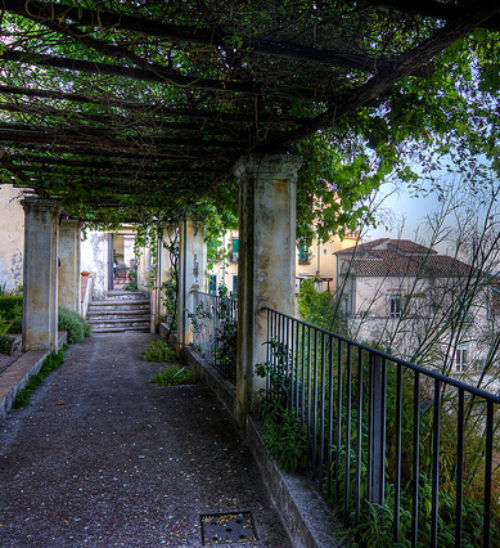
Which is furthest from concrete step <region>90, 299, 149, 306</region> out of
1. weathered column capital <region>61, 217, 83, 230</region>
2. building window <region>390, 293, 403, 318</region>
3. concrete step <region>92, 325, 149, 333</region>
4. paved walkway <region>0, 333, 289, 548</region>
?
building window <region>390, 293, 403, 318</region>

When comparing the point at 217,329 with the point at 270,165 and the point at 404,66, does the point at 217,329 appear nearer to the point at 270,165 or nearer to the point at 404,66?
the point at 270,165

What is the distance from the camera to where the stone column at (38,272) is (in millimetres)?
6574

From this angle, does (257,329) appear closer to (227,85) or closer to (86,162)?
(227,85)

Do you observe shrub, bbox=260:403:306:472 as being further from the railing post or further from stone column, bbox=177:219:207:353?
stone column, bbox=177:219:207:353

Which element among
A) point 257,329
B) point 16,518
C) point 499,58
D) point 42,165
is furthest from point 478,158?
point 42,165

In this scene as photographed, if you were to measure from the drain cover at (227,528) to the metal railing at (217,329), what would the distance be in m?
2.15

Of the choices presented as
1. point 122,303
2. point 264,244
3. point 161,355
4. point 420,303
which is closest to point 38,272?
point 161,355

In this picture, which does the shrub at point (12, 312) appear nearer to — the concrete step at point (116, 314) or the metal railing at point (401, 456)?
the concrete step at point (116, 314)

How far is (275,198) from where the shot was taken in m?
3.42

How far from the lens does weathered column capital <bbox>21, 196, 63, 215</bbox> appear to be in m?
6.49

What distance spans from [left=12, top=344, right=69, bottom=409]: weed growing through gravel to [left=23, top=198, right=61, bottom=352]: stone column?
0.27 metres

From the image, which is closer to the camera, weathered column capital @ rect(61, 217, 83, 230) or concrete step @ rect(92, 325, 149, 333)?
weathered column capital @ rect(61, 217, 83, 230)

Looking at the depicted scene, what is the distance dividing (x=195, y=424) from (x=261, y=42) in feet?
10.6

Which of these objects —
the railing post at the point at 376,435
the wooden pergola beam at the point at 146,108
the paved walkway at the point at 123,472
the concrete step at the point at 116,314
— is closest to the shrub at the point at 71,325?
the concrete step at the point at 116,314
